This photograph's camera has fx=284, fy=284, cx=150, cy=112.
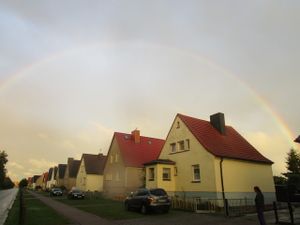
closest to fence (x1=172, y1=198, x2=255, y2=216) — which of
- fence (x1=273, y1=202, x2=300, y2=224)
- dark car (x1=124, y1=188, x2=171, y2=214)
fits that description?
dark car (x1=124, y1=188, x2=171, y2=214)

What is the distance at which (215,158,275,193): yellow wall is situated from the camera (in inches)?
1057

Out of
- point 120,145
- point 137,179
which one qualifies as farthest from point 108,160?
point 137,179

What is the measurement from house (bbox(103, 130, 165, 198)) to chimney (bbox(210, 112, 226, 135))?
1346 centimetres

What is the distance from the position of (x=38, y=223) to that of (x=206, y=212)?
11.9 meters

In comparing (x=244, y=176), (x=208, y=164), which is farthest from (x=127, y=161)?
(x=244, y=176)

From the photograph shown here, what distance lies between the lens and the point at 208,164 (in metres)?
26.9

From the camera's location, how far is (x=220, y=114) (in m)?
33.1

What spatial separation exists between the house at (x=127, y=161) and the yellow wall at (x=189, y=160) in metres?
7.83

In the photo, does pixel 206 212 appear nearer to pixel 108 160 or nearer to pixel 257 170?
pixel 257 170

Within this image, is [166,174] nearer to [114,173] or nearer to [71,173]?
[114,173]

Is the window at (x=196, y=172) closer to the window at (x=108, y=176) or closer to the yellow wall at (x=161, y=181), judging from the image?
the yellow wall at (x=161, y=181)

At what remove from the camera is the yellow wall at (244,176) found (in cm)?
2684

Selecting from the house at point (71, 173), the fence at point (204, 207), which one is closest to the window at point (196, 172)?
the fence at point (204, 207)

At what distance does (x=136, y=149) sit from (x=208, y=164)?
1920 centimetres
